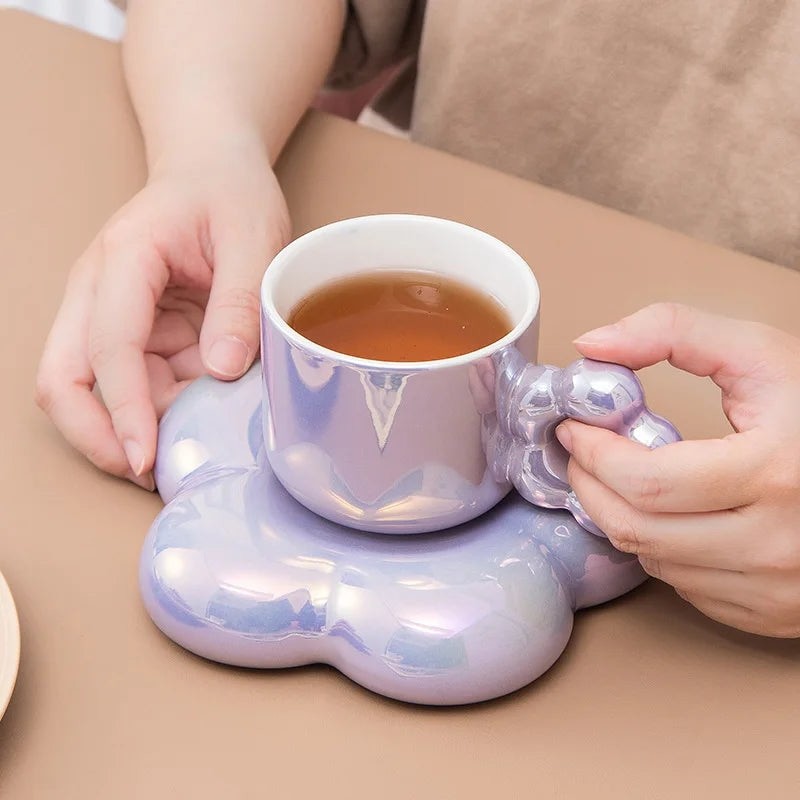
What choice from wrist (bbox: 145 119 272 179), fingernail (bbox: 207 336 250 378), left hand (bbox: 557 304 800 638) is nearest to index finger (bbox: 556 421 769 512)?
left hand (bbox: 557 304 800 638)

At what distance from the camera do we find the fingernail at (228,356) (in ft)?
1.95

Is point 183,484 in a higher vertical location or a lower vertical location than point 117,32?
higher

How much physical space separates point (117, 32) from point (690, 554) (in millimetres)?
1716

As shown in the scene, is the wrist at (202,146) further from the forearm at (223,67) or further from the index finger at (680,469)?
the index finger at (680,469)

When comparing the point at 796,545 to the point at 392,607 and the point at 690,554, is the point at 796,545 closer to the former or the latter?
the point at 690,554

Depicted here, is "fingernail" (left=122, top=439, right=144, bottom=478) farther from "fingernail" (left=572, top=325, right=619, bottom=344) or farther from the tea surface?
"fingernail" (left=572, top=325, right=619, bottom=344)

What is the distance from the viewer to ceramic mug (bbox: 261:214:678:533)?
46cm

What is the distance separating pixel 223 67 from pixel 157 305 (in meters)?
0.23

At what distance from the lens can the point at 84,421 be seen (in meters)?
0.60

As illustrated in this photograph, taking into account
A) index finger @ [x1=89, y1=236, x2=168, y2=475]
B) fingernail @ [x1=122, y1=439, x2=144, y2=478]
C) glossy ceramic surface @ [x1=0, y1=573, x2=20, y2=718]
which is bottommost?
fingernail @ [x1=122, y1=439, x2=144, y2=478]

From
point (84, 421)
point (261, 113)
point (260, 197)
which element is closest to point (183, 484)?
point (84, 421)

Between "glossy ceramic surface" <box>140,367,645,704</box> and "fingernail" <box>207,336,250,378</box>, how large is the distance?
8 centimetres

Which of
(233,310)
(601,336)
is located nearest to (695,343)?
(601,336)

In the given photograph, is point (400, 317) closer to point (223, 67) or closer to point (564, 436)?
point (564, 436)
